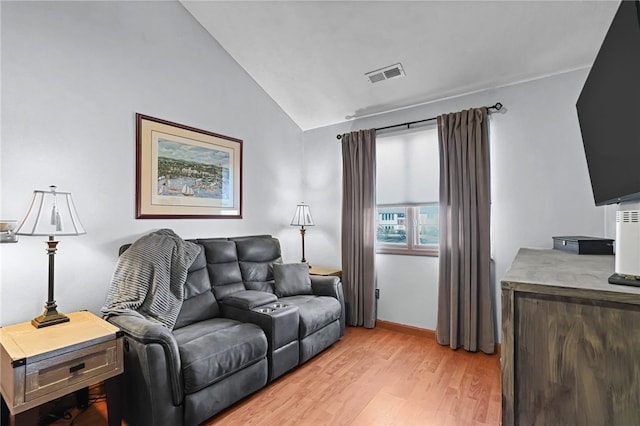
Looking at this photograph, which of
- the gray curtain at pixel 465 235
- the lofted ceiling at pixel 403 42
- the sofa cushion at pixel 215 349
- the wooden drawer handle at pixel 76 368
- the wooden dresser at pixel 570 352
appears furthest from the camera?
the gray curtain at pixel 465 235

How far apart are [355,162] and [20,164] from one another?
9.19 ft

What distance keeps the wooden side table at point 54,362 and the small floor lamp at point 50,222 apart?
8cm

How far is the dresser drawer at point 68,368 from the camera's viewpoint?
4.49ft

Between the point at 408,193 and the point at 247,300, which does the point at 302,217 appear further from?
the point at 247,300

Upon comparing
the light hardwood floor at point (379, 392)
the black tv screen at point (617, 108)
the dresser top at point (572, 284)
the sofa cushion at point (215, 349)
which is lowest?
the light hardwood floor at point (379, 392)

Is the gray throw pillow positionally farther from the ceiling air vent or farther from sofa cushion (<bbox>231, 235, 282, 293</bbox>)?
the ceiling air vent

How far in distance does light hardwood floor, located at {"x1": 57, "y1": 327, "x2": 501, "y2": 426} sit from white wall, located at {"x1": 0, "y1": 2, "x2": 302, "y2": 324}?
0.96m

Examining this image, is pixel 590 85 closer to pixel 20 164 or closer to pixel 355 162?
pixel 355 162

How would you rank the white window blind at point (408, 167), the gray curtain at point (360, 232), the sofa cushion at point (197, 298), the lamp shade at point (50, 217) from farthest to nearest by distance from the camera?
the gray curtain at point (360, 232) < the white window blind at point (408, 167) < the sofa cushion at point (197, 298) < the lamp shade at point (50, 217)

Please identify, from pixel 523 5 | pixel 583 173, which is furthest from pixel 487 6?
pixel 583 173

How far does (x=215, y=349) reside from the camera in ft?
6.02

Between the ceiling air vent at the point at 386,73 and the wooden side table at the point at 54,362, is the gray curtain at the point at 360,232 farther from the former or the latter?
the wooden side table at the point at 54,362

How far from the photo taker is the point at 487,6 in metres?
2.11

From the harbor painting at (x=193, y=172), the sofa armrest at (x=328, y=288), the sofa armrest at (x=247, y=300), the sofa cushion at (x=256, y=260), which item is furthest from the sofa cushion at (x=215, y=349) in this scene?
the harbor painting at (x=193, y=172)
